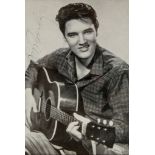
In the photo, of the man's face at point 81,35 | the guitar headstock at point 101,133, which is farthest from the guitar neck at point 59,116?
the man's face at point 81,35

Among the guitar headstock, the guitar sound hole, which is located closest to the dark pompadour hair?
the guitar sound hole

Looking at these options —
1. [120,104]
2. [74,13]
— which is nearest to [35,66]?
[74,13]

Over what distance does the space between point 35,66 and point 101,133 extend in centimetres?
52

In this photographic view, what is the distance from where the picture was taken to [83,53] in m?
1.70

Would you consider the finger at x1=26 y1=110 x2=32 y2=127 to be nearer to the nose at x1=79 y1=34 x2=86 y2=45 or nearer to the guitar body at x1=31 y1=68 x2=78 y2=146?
the guitar body at x1=31 y1=68 x2=78 y2=146

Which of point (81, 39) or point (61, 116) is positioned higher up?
point (81, 39)

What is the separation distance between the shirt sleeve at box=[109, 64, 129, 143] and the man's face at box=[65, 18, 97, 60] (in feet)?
0.75

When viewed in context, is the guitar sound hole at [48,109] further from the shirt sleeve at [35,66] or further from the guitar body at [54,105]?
the shirt sleeve at [35,66]

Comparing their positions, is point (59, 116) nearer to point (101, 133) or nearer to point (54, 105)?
point (54, 105)

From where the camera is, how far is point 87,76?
1.70m

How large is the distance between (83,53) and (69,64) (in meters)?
0.10

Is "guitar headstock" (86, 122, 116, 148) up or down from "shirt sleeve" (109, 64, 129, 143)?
down

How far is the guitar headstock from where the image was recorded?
1668 millimetres

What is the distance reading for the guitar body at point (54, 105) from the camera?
65.9 inches
